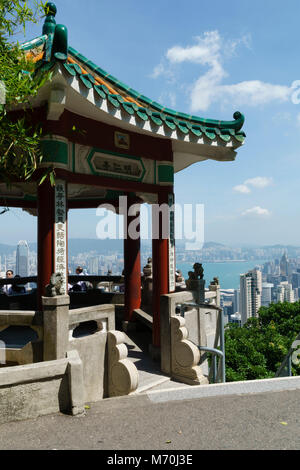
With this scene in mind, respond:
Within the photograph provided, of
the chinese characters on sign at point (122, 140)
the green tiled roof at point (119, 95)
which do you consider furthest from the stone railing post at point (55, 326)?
the chinese characters on sign at point (122, 140)

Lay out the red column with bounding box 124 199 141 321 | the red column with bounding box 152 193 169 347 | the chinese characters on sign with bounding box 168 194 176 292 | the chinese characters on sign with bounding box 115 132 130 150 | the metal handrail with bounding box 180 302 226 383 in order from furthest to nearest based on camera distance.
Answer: the red column with bounding box 124 199 141 321 → the chinese characters on sign with bounding box 168 194 176 292 → the red column with bounding box 152 193 169 347 → the chinese characters on sign with bounding box 115 132 130 150 → the metal handrail with bounding box 180 302 226 383

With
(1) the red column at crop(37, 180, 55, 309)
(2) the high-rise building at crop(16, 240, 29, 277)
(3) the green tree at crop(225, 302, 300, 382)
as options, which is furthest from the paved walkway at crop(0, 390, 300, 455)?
(2) the high-rise building at crop(16, 240, 29, 277)

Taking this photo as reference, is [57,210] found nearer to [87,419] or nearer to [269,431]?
[87,419]

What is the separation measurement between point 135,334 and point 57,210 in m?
5.10

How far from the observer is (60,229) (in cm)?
675

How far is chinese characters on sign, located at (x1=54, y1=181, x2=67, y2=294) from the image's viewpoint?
21.9 ft

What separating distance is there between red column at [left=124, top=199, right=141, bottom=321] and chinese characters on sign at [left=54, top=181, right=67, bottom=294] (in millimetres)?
4243

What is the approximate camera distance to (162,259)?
9023 mm

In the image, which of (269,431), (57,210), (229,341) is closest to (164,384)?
(269,431)

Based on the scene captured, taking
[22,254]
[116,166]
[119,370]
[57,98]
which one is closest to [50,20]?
[57,98]

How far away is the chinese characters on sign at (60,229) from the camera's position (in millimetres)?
6676

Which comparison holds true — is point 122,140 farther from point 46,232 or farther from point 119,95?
point 46,232

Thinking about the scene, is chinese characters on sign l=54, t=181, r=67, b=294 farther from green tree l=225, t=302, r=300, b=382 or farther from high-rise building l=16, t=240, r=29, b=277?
high-rise building l=16, t=240, r=29, b=277
